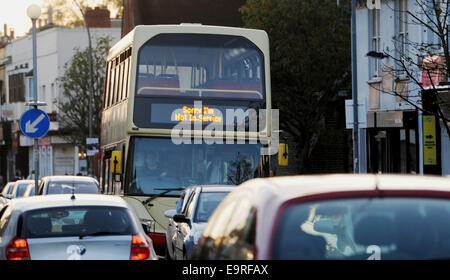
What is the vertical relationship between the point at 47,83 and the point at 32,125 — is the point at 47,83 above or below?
above

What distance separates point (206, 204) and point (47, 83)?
5512 centimetres

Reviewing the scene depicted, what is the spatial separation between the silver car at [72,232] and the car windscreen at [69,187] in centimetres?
1567

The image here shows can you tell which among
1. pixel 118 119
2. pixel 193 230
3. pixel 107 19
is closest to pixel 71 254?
pixel 193 230

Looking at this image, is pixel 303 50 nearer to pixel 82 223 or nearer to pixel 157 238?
pixel 157 238

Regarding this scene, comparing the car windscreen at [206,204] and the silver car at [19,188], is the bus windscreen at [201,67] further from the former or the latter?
the silver car at [19,188]

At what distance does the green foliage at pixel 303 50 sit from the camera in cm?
3759

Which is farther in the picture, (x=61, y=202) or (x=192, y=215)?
(x=192, y=215)

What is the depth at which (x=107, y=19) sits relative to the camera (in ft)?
240

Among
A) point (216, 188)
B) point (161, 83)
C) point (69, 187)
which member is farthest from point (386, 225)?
point (69, 187)

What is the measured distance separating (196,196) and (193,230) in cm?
129

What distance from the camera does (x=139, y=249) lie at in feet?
37.5

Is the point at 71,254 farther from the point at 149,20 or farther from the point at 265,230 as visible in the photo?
the point at 149,20

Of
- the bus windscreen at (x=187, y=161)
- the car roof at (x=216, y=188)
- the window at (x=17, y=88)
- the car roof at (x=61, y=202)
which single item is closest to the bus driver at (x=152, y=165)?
the bus windscreen at (x=187, y=161)
